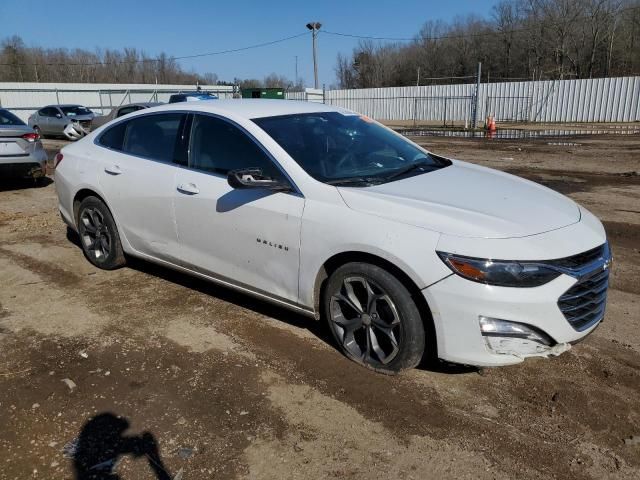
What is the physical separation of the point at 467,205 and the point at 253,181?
1.36 m

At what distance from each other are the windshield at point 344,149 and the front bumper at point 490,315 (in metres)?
1.01

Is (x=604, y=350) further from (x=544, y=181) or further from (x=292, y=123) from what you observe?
(x=544, y=181)

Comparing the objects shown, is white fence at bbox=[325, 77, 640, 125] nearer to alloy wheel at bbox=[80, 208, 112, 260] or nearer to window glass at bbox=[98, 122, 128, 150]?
window glass at bbox=[98, 122, 128, 150]

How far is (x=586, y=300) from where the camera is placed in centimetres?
303

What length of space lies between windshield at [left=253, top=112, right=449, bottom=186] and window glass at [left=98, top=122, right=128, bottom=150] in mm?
1707

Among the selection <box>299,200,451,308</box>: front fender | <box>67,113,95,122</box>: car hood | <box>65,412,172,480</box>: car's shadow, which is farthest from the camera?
<box>67,113,95,122</box>: car hood

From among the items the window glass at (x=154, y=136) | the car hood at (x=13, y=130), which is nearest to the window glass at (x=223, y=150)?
the window glass at (x=154, y=136)

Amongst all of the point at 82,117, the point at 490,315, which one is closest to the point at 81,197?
the point at 490,315

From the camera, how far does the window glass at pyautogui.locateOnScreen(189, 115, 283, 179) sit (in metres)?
3.76

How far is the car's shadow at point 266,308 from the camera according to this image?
11.2 feet

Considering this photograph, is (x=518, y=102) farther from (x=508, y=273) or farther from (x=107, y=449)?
(x=107, y=449)

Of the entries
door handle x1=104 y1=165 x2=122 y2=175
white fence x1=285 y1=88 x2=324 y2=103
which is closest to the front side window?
white fence x1=285 y1=88 x2=324 y2=103

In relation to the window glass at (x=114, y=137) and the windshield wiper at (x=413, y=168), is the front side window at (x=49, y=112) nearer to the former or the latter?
the window glass at (x=114, y=137)

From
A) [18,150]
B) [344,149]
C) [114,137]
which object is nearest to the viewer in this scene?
[344,149]
